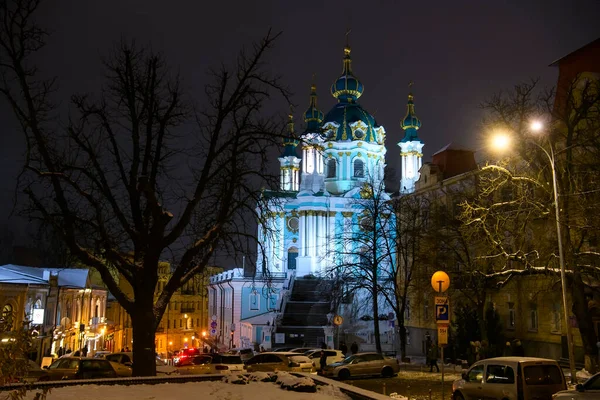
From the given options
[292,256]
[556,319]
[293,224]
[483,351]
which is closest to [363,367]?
[483,351]

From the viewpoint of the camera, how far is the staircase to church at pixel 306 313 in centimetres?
4922

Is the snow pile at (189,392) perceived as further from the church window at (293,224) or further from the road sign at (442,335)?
the church window at (293,224)

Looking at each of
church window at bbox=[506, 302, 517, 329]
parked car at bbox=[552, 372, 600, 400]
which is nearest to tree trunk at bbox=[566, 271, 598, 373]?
parked car at bbox=[552, 372, 600, 400]

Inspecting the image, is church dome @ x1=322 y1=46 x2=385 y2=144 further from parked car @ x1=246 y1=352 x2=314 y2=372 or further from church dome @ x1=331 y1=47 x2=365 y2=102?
parked car @ x1=246 y1=352 x2=314 y2=372

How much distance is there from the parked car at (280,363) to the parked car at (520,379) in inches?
450

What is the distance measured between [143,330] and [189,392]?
2.94 m

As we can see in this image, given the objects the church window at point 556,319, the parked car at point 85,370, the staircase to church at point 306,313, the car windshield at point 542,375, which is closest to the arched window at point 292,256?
the staircase to church at point 306,313

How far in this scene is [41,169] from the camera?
15.9m

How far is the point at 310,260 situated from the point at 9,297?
122 feet

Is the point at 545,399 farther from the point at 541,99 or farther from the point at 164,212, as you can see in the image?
the point at 541,99

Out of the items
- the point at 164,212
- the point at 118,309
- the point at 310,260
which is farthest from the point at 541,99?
the point at 118,309

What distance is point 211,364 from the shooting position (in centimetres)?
2752

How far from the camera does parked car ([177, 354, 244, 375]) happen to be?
84.6 ft

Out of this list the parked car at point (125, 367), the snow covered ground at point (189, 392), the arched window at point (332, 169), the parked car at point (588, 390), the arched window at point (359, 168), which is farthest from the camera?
the arched window at point (332, 169)
